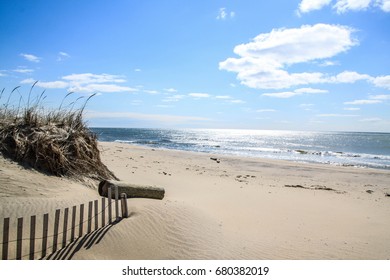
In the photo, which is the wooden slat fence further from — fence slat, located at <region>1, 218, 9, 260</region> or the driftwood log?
the driftwood log

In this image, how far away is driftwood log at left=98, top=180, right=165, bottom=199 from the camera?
7.45 metres

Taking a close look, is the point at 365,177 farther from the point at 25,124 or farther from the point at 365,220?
the point at 25,124

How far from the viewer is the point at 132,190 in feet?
25.1

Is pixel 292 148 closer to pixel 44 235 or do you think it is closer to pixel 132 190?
pixel 132 190

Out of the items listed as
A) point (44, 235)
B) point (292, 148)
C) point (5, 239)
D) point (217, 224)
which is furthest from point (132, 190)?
point (292, 148)

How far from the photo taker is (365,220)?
7672 mm

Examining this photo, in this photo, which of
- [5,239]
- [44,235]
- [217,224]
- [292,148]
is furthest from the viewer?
[292,148]

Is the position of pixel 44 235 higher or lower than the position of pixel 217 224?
higher

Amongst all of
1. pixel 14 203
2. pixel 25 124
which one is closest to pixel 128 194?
pixel 14 203

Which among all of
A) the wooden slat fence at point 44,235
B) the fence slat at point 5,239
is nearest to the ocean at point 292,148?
the wooden slat fence at point 44,235

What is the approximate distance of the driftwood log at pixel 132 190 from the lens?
24.4ft

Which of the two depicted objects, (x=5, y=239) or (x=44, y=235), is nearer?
(x=5, y=239)

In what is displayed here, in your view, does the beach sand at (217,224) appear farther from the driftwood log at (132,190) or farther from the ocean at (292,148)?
the ocean at (292,148)

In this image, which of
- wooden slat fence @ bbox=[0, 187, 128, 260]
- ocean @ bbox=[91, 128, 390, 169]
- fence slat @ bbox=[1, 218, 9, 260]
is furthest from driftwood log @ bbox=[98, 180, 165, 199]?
fence slat @ bbox=[1, 218, 9, 260]
